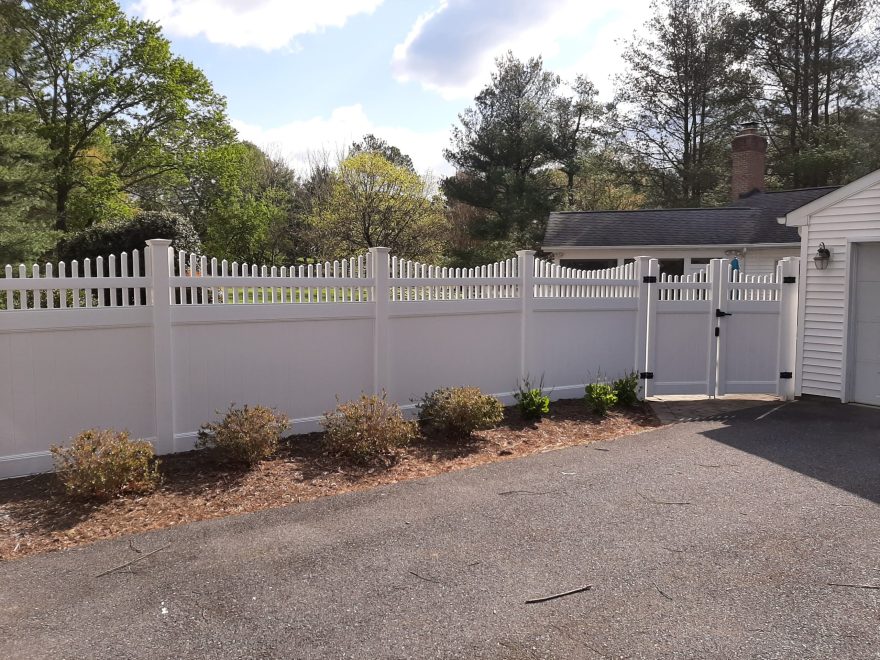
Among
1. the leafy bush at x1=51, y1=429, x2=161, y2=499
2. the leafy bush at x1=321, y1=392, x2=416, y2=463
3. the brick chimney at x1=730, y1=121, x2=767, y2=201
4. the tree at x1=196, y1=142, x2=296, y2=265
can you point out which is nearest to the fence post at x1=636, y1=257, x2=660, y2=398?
the leafy bush at x1=321, y1=392, x2=416, y2=463

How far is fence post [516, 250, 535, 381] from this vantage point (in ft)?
23.6

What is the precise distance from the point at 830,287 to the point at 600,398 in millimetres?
3668

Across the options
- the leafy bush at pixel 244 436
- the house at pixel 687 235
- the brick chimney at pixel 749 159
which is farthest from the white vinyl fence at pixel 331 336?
the brick chimney at pixel 749 159

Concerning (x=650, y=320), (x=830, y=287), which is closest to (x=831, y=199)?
(x=830, y=287)

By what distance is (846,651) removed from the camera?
265cm

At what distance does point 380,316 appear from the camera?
6.16 m

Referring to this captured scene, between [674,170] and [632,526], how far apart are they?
25.8m

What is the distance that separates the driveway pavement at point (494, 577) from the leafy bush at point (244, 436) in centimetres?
85

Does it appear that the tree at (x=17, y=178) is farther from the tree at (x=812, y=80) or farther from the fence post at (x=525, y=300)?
the tree at (x=812, y=80)

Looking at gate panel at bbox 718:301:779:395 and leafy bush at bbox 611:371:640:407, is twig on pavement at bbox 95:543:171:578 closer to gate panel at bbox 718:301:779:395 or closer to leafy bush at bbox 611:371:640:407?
leafy bush at bbox 611:371:640:407

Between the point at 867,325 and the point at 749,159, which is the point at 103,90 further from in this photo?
the point at 867,325

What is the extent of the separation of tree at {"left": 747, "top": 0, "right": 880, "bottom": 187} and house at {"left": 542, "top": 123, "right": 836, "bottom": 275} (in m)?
5.89

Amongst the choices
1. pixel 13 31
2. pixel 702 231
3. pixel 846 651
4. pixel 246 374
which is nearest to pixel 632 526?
pixel 846 651

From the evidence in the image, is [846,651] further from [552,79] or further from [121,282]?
[552,79]
